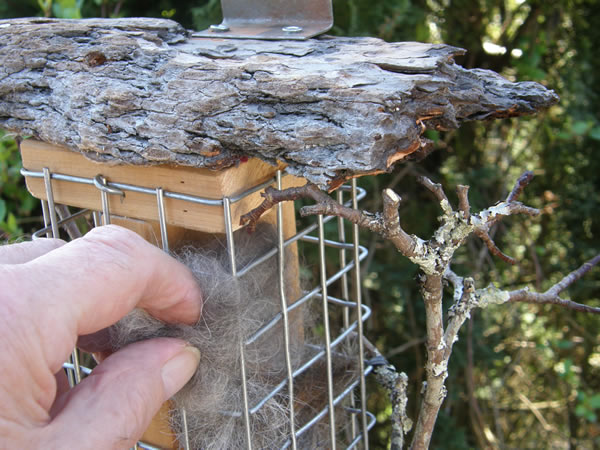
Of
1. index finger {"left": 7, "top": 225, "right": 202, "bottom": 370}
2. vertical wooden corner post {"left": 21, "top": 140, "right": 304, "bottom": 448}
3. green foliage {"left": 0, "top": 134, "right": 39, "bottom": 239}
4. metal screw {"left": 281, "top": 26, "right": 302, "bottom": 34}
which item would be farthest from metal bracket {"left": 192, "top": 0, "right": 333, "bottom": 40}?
green foliage {"left": 0, "top": 134, "right": 39, "bottom": 239}

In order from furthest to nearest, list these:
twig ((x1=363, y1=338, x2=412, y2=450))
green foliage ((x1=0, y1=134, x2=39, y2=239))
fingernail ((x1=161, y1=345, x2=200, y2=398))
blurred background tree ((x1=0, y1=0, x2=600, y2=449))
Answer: blurred background tree ((x1=0, y1=0, x2=600, y2=449)), green foliage ((x1=0, y1=134, x2=39, y2=239)), twig ((x1=363, y1=338, x2=412, y2=450)), fingernail ((x1=161, y1=345, x2=200, y2=398))

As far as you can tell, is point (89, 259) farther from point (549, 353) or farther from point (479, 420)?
point (549, 353)

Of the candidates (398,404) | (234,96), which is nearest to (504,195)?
(398,404)

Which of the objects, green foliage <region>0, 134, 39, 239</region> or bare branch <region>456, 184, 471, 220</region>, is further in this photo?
green foliage <region>0, 134, 39, 239</region>

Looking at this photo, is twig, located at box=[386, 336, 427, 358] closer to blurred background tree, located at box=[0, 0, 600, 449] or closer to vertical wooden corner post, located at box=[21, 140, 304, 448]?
blurred background tree, located at box=[0, 0, 600, 449]

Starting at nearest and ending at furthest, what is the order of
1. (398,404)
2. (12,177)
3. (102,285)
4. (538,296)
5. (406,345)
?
(102,285) → (538,296) → (398,404) → (12,177) → (406,345)

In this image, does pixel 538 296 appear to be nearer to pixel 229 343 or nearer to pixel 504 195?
pixel 229 343

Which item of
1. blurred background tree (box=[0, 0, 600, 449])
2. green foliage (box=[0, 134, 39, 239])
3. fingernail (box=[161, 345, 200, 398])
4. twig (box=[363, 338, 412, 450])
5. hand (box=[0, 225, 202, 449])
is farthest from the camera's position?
blurred background tree (box=[0, 0, 600, 449])

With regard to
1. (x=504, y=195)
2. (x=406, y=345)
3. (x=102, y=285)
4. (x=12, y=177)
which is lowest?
(x=406, y=345)

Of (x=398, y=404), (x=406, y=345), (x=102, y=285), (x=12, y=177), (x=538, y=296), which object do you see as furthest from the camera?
(x=406, y=345)
